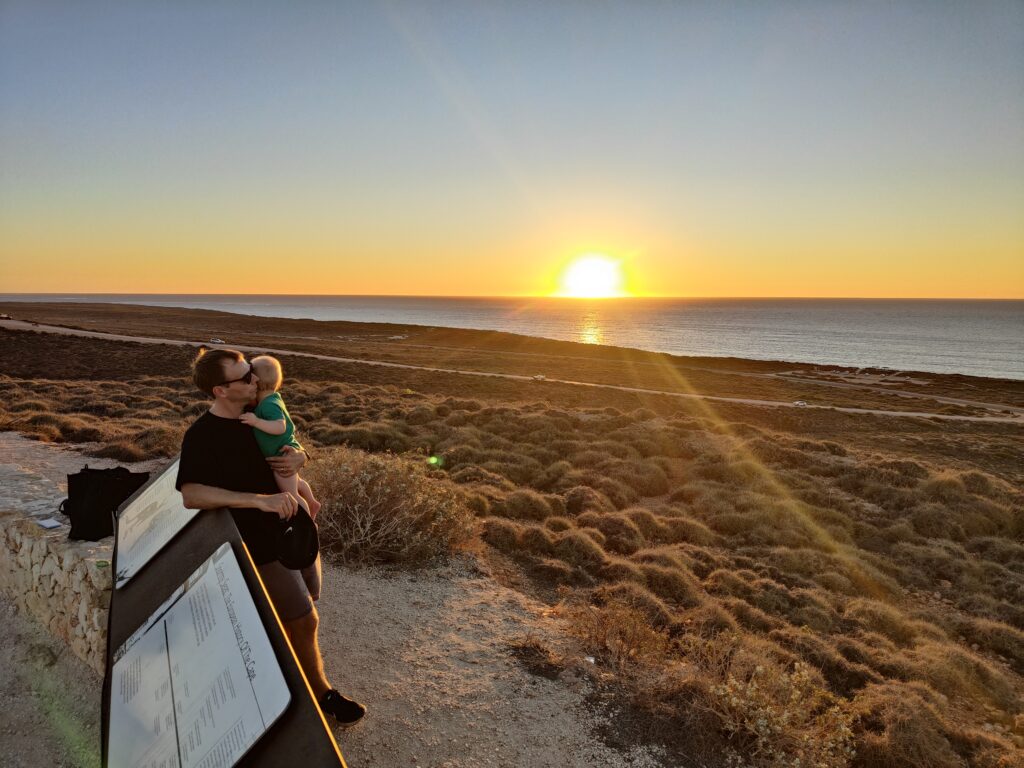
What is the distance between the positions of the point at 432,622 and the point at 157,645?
339 centimetres

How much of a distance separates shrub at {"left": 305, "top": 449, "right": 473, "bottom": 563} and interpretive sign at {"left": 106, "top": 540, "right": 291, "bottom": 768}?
4.14 metres

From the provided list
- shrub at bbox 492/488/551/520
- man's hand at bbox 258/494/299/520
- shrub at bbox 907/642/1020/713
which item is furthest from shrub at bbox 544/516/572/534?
man's hand at bbox 258/494/299/520

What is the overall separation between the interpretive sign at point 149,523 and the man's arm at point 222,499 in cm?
25

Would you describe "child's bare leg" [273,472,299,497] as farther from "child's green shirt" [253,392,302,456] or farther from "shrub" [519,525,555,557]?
"shrub" [519,525,555,557]

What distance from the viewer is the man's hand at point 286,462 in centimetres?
363

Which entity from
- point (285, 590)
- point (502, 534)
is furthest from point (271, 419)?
point (502, 534)

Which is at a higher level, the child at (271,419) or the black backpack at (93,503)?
the child at (271,419)

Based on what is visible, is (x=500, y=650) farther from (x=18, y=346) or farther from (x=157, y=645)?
(x=18, y=346)

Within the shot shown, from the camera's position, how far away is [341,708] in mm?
4113

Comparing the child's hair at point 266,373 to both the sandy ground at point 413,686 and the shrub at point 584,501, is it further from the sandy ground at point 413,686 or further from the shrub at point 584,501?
the shrub at point 584,501

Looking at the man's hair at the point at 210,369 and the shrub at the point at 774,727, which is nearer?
the man's hair at the point at 210,369

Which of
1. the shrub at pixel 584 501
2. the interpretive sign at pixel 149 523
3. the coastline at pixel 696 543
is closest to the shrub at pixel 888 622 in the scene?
the coastline at pixel 696 543

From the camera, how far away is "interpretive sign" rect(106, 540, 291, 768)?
2.14 metres

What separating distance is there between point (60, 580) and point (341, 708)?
2.76 meters
